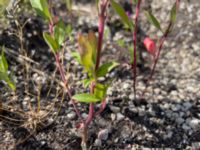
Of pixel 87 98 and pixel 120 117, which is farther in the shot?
pixel 120 117

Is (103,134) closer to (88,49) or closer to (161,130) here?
(161,130)

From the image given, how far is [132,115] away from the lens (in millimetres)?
1602

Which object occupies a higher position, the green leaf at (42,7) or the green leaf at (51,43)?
the green leaf at (42,7)

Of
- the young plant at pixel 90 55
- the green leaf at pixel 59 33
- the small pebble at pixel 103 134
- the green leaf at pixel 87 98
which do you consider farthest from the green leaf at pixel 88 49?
the small pebble at pixel 103 134

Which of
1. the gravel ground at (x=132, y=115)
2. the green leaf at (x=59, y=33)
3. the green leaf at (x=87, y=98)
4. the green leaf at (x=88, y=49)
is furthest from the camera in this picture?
the gravel ground at (x=132, y=115)

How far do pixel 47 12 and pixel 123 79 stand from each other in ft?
2.10

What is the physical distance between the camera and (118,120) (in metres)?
1.57

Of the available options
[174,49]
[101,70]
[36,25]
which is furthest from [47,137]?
[174,49]

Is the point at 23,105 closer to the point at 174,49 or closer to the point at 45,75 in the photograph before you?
the point at 45,75

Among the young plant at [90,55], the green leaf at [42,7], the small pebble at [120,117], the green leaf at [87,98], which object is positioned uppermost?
the green leaf at [42,7]

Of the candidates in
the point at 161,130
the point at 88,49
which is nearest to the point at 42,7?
the point at 88,49

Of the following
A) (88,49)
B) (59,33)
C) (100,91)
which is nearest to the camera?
(88,49)

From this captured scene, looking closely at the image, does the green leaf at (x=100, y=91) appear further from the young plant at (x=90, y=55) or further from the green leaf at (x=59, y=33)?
the green leaf at (x=59, y=33)

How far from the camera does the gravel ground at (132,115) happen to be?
1480 millimetres
